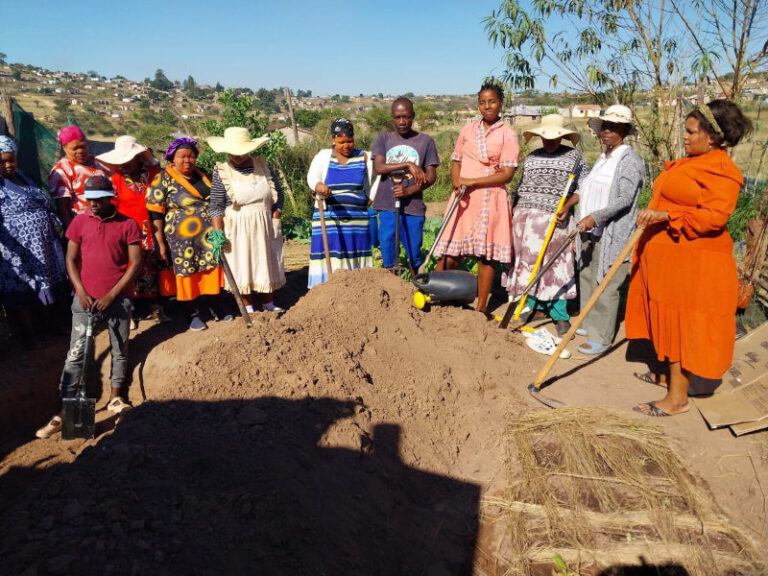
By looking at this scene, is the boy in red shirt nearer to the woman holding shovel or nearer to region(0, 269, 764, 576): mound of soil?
region(0, 269, 764, 576): mound of soil

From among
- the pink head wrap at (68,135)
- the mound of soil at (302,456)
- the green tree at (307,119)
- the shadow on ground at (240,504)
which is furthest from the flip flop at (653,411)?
the green tree at (307,119)

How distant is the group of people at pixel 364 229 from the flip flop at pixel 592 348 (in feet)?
0.06

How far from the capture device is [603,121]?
150 inches

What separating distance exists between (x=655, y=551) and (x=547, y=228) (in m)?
2.54

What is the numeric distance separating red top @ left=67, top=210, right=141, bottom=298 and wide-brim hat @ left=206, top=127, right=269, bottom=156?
3.26 feet

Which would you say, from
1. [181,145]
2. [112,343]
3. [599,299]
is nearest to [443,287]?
[599,299]

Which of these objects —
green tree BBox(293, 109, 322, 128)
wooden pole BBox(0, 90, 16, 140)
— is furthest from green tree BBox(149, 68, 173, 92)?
wooden pole BBox(0, 90, 16, 140)

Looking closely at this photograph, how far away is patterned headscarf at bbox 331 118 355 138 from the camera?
428 cm

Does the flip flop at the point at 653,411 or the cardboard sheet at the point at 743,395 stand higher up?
the cardboard sheet at the point at 743,395

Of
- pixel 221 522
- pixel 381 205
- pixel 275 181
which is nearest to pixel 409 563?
pixel 221 522

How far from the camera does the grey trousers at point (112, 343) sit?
3555 mm

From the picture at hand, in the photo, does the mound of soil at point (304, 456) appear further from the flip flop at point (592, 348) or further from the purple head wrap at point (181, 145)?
the purple head wrap at point (181, 145)

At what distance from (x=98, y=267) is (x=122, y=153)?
3.99 feet

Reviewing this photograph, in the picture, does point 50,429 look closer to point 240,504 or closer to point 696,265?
point 240,504
